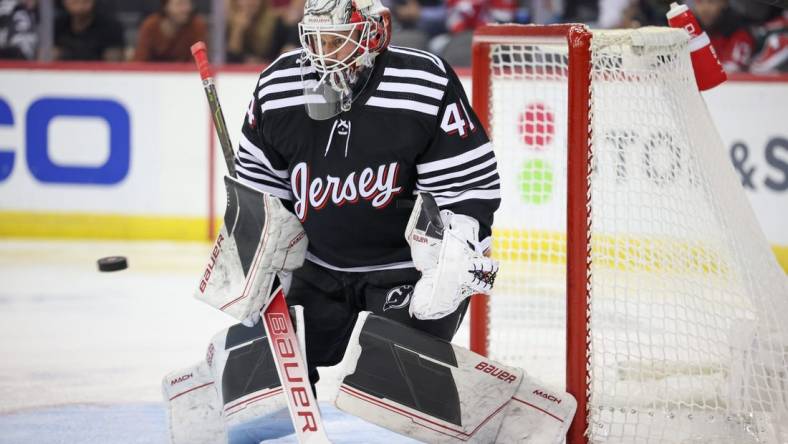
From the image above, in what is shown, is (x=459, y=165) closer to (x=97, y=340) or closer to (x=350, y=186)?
(x=350, y=186)

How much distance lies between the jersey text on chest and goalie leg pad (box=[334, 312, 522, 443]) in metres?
0.25

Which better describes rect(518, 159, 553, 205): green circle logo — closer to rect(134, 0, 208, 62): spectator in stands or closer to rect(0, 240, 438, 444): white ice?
rect(0, 240, 438, 444): white ice

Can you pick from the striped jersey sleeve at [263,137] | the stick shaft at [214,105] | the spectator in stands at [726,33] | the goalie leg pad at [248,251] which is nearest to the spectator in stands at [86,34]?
the spectator in stands at [726,33]

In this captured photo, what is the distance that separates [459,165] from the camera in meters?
2.50

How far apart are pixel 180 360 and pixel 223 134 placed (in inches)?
49.6

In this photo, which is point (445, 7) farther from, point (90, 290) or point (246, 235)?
point (246, 235)

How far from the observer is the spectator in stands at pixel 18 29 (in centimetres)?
650

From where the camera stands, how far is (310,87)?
250 centimetres

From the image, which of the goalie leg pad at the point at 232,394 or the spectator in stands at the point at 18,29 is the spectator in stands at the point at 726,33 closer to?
the spectator in stands at the point at 18,29

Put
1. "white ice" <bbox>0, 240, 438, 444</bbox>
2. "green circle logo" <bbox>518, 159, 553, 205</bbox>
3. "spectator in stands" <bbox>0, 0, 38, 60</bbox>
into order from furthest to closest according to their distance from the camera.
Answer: "spectator in stands" <bbox>0, 0, 38, 60</bbox>
"green circle logo" <bbox>518, 159, 553, 205</bbox>
"white ice" <bbox>0, 240, 438, 444</bbox>

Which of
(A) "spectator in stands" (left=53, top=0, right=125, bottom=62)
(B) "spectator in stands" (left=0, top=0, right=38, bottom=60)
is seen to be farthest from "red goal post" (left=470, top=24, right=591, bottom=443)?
(B) "spectator in stands" (left=0, top=0, right=38, bottom=60)

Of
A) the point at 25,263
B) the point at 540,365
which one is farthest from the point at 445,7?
the point at 540,365

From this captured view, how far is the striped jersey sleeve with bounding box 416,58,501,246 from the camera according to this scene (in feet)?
8.20

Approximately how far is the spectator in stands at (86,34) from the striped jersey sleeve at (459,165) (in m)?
4.39
